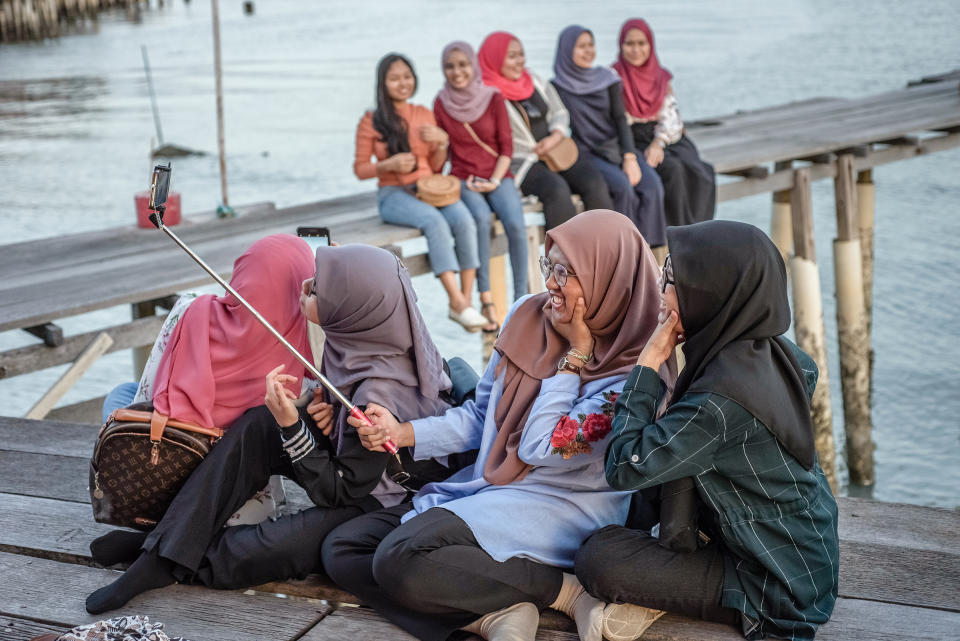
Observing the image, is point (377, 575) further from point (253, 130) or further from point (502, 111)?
point (253, 130)

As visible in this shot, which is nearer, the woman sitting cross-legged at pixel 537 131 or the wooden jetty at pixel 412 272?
the wooden jetty at pixel 412 272

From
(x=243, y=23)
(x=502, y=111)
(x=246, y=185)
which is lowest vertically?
(x=246, y=185)

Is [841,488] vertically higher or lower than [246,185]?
lower

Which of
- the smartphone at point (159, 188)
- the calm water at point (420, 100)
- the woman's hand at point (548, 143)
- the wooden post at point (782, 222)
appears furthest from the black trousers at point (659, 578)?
the calm water at point (420, 100)

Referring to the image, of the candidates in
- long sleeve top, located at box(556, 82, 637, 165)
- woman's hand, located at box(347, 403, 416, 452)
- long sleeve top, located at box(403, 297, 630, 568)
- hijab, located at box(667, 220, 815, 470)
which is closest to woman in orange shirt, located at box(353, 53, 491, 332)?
long sleeve top, located at box(556, 82, 637, 165)

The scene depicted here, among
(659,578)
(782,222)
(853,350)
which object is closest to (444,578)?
(659,578)

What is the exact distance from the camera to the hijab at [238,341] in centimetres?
273

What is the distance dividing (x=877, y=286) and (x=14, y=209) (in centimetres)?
1056

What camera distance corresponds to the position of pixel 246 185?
50.6 ft

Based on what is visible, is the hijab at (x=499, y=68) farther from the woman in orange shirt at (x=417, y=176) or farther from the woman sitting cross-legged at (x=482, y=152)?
the woman in orange shirt at (x=417, y=176)

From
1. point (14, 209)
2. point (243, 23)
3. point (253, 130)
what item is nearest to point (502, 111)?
point (14, 209)

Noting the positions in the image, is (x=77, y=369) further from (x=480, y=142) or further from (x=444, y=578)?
(x=444, y=578)

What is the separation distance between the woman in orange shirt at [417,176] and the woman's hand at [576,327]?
116 inches

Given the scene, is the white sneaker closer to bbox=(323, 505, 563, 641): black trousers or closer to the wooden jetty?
the wooden jetty
